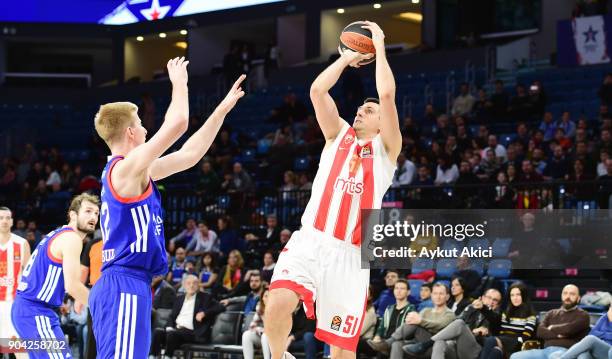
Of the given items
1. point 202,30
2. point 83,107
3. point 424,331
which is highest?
point 202,30

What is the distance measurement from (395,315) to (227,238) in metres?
5.02

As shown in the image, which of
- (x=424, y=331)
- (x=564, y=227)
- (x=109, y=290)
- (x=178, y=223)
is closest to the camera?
(x=109, y=290)

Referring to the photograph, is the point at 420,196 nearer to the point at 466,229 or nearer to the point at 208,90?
the point at 466,229

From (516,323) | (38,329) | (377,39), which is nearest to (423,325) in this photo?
(516,323)

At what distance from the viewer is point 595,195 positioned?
45.9ft

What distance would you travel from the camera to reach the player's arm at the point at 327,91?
23.0 feet

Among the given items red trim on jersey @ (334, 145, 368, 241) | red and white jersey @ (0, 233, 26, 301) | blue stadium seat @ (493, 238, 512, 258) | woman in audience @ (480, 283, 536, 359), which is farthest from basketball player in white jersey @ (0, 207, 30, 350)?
blue stadium seat @ (493, 238, 512, 258)

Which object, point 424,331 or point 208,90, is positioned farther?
point 208,90

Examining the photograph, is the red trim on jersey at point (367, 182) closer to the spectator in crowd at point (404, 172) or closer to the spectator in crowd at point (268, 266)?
the spectator in crowd at point (268, 266)

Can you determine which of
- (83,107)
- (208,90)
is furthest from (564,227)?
(83,107)

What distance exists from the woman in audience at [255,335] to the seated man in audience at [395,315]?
1464 millimetres

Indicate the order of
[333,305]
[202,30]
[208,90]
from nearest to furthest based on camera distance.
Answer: [333,305] < [208,90] < [202,30]

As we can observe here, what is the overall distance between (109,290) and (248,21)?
24.6 meters

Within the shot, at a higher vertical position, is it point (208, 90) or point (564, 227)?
point (208, 90)
